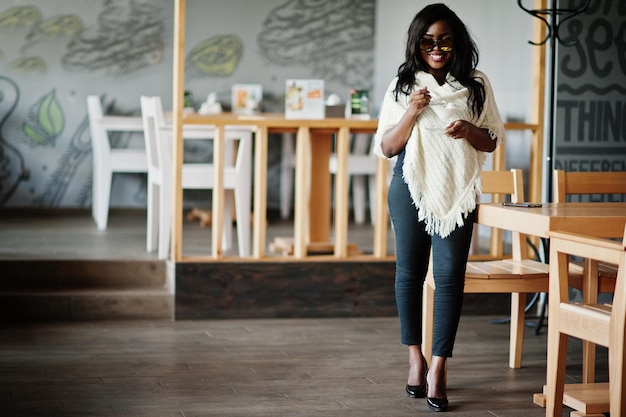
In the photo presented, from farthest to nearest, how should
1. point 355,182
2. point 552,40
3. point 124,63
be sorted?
point 124,63
point 355,182
point 552,40

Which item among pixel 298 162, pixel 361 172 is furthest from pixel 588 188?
pixel 361 172

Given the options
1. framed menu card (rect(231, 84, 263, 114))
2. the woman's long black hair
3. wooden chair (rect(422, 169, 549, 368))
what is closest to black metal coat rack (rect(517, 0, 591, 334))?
wooden chair (rect(422, 169, 549, 368))

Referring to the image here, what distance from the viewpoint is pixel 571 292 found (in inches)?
213

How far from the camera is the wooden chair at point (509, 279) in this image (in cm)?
396

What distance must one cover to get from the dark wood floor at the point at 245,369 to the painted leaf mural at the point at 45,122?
107 inches

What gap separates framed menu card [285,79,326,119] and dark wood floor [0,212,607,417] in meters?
1.14

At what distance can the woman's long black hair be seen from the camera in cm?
354

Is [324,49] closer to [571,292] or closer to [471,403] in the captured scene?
[571,292]

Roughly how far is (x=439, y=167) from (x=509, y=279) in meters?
0.71

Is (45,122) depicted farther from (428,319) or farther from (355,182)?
(428,319)

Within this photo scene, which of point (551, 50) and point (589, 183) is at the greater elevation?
point (551, 50)

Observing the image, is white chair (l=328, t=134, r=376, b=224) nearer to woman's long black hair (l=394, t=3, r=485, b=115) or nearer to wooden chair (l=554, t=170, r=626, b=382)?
wooden chair (l=554, t=170, r=626, b=382)

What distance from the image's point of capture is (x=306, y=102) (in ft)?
18.0

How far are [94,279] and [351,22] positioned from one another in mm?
A: 4239
